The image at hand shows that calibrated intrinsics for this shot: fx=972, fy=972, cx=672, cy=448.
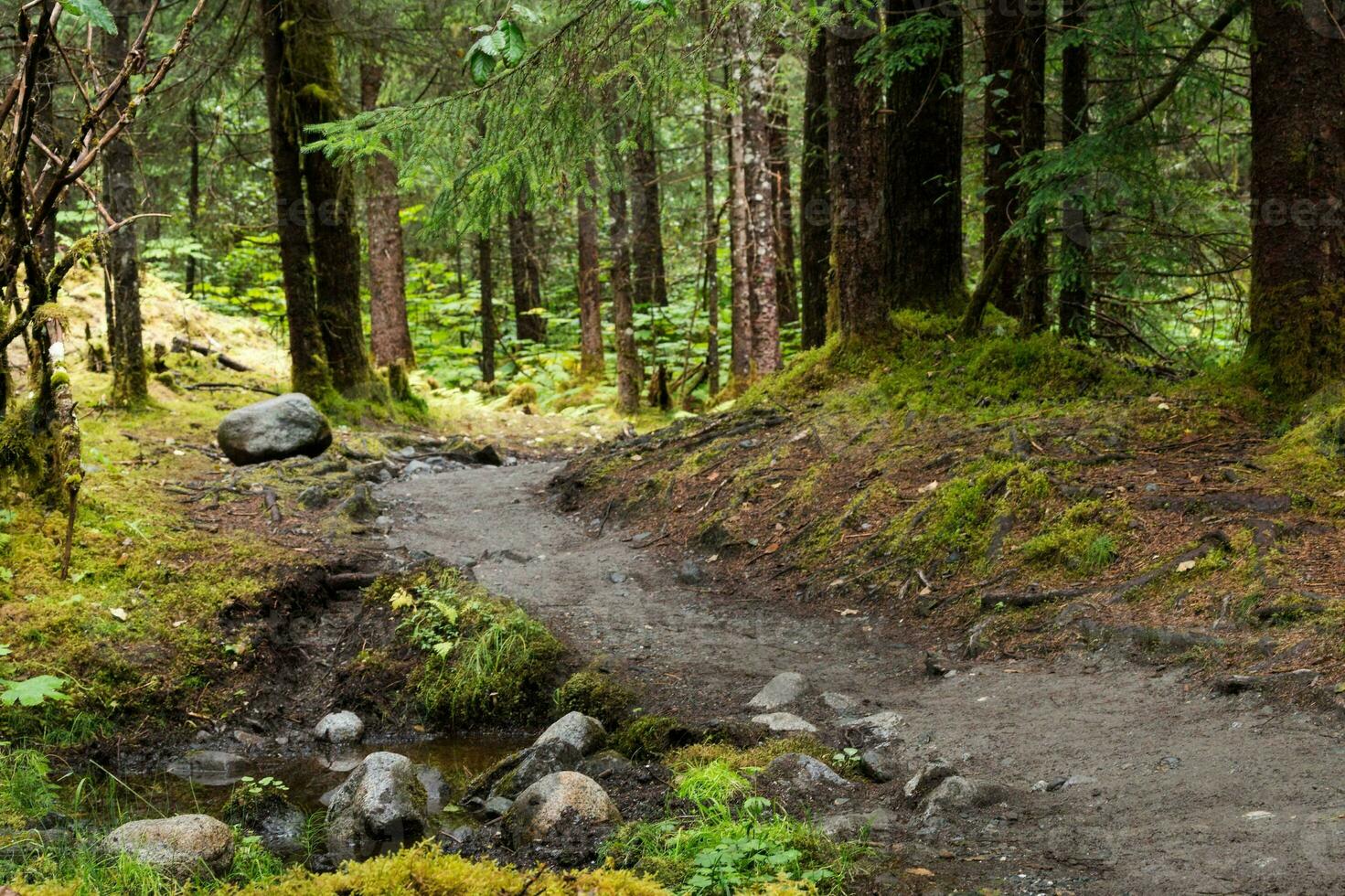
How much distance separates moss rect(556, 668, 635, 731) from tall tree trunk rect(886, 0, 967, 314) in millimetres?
5700

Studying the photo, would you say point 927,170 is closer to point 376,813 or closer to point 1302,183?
point 1302,183

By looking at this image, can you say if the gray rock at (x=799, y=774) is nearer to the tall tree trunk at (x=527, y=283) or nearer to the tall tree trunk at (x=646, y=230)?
the tall tree trunk at (x=646, y=230)

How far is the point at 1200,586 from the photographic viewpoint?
514 centimetres

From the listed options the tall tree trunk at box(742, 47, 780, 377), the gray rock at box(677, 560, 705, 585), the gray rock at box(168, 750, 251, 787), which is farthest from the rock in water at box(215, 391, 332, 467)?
the tall tree trunk at box(742, 47, 780, 377)

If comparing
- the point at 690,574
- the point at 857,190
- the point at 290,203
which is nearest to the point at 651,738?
the point at 690,574

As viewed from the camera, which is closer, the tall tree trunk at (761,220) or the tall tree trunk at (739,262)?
the tall tree trunk at (761,220)

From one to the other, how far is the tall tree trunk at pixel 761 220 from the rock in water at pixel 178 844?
1101 centimetres

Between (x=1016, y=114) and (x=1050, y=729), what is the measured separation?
250 inches

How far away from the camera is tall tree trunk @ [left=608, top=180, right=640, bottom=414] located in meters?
16.9

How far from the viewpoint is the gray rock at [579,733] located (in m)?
4.76

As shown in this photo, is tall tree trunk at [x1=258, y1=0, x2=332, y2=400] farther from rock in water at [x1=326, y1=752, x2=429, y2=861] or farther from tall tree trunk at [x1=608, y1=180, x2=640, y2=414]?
rock in water at [x1=326, y1=752, x2=429, y2=861]

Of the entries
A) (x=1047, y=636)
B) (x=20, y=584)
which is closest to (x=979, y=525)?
(x=1047, y=636)

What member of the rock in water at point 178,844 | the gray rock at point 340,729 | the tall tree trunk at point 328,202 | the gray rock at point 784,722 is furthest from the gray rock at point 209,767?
the tall tree trunk at point 328,202

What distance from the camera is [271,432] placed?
10453 millimetres
